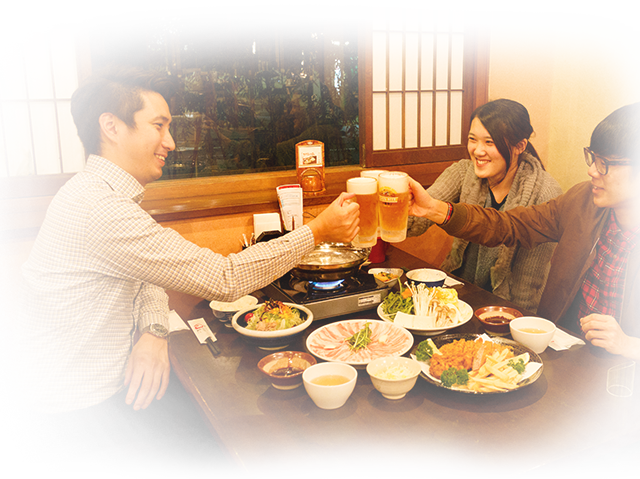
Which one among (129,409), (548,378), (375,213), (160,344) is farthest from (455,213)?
(129,409)

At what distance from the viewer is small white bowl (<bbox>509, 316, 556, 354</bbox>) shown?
1641mm

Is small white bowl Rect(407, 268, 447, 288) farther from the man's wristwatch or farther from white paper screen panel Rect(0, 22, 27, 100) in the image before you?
white paper screen panel Rect(0, 22, 27, 100)

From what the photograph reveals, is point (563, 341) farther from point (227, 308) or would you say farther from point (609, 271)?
point (227, 308)

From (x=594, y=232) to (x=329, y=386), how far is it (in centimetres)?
136

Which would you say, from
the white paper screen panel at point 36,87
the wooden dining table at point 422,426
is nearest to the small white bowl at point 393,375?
the wooden dining table at point 422,426

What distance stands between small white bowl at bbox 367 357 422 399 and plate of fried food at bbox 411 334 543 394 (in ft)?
0.18

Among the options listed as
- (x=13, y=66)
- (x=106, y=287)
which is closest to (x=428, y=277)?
(x=106, y=287)

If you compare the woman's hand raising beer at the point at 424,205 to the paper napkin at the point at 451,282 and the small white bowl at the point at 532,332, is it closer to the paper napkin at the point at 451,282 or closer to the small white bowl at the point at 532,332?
the paper napkin at the point at 451,282

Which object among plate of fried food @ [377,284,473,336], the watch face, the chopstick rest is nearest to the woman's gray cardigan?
plate of fried food @ [377,284,473,336]

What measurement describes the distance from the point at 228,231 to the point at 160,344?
3.98ft

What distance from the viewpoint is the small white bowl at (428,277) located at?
216 centimetres

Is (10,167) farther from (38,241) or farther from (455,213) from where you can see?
(455,213)

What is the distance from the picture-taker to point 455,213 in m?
2.34

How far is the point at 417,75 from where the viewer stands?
3793 millimetres
